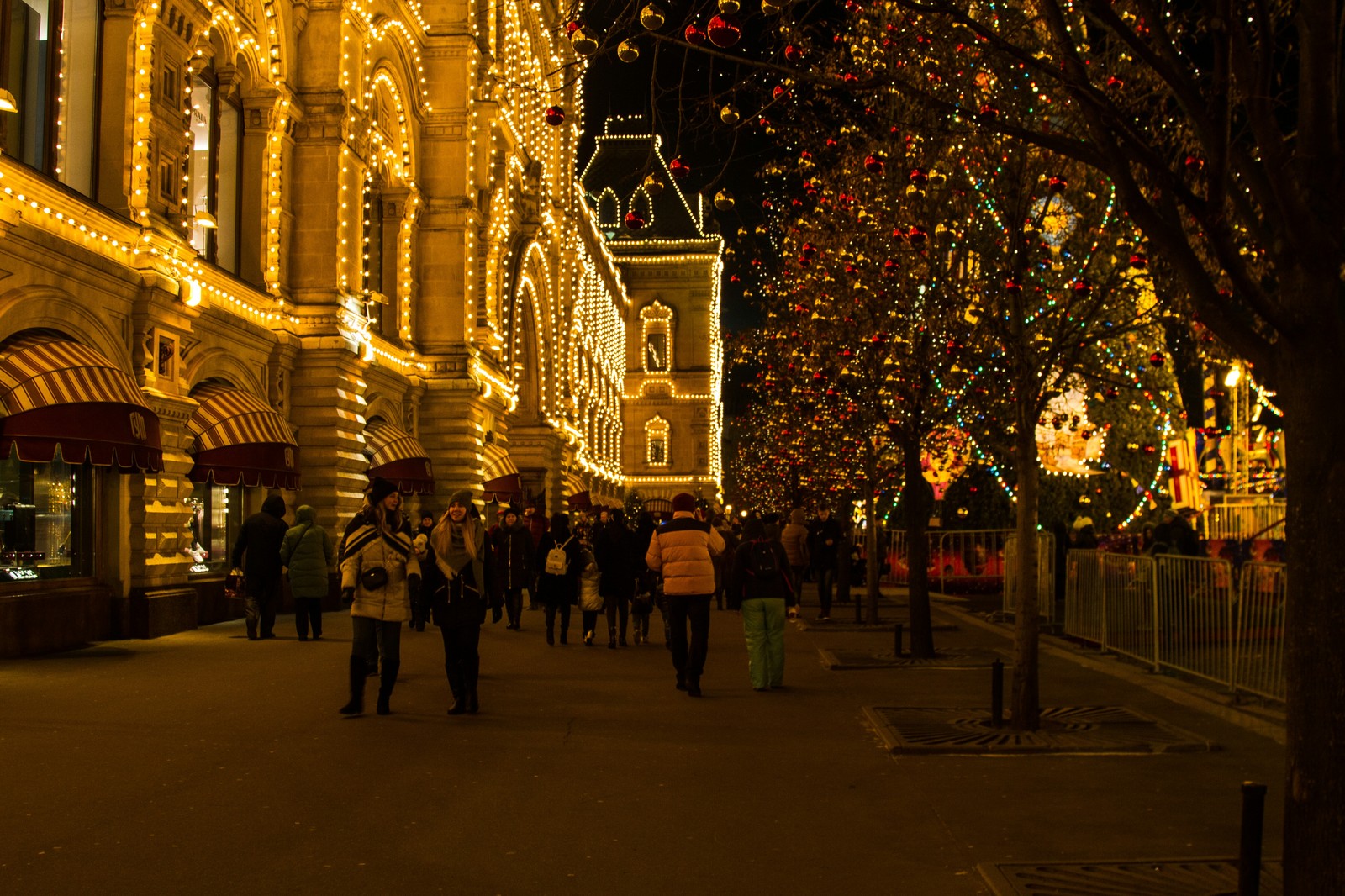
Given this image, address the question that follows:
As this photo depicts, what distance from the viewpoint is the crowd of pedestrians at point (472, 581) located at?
12.2 meters

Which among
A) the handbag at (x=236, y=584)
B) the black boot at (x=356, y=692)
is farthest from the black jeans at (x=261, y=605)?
the black boot at (x=356, y=692)

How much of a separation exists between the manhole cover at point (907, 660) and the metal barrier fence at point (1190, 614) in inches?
60.1

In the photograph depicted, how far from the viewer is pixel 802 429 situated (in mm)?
33812

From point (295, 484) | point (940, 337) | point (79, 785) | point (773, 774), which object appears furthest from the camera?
point (295, 484)

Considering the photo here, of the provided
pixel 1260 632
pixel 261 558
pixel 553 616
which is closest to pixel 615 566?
pixel 553 616

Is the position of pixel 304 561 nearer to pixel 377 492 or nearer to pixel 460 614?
pixel 460 614

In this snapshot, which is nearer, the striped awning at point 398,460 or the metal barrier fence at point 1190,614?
the metal barrier fence at point 1190,614

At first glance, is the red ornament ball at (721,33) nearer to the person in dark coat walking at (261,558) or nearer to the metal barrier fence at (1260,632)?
the metal barrier fence at (1260,632)

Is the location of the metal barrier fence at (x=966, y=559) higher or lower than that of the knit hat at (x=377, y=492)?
lower

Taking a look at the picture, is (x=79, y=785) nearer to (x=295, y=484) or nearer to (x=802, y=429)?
(x=295, y=484)

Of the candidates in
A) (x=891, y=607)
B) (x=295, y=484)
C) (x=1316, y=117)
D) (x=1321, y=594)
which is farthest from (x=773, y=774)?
(x=891, y=607)

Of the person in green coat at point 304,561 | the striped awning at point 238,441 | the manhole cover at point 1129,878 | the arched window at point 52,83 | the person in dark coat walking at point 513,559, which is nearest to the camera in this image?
the manhole cover at point 1129,878

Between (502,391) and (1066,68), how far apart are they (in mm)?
36654

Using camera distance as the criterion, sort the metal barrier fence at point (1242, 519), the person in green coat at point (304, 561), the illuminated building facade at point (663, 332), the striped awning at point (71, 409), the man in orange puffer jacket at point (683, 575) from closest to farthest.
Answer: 1. the man in orange puffer jacket at point (683, 575)
2. the striped awning at point (71, 409)
3. the person in green coat at point (304, 561)
4. the metal barrier fence at point (1242, 519)
5. the illuminated building facade at point (663, 332)
